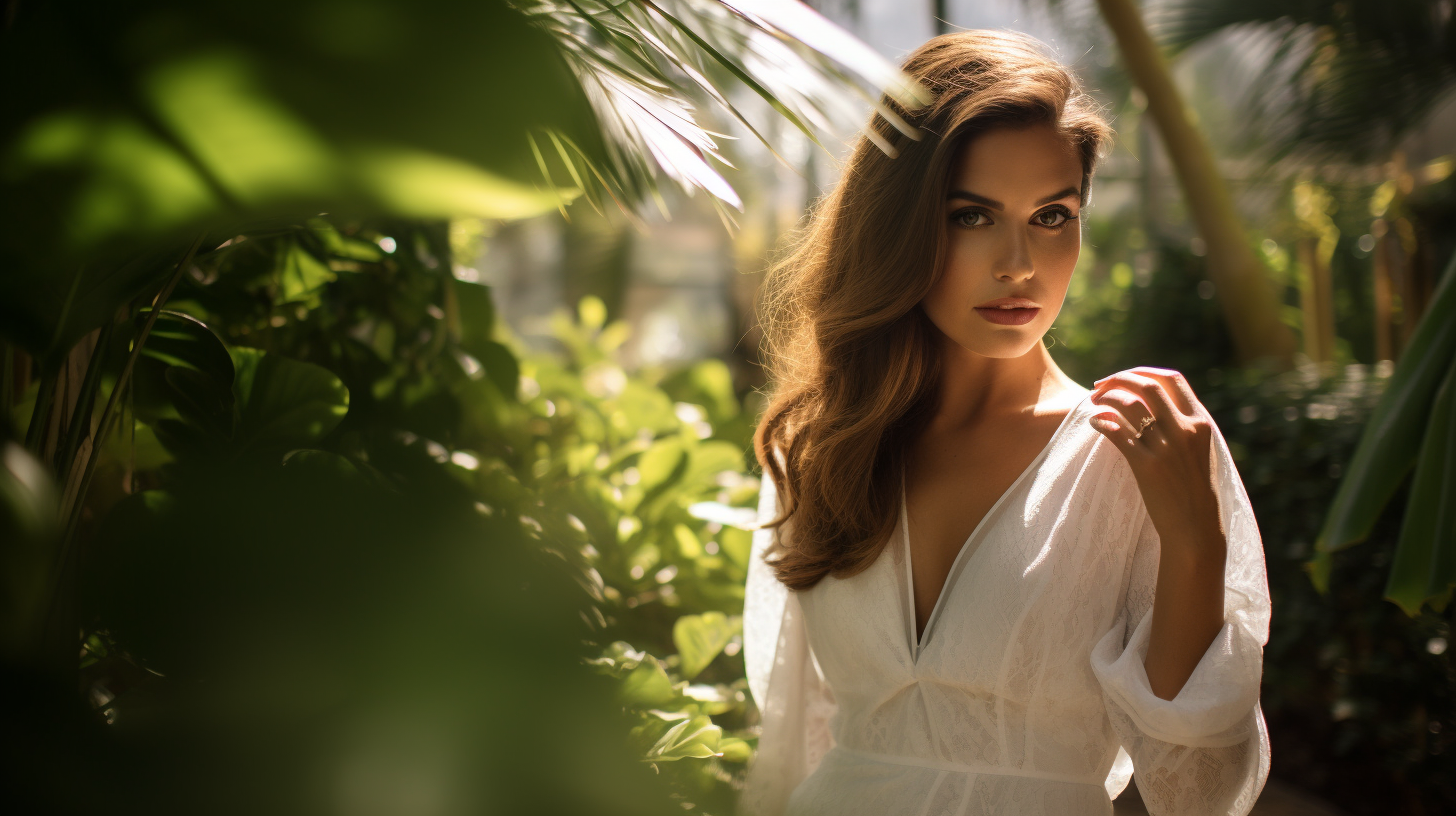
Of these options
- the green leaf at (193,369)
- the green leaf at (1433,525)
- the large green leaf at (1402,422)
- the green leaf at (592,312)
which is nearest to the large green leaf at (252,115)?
the green leaf at (193,369)

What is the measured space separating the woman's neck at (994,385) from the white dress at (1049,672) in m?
0.15

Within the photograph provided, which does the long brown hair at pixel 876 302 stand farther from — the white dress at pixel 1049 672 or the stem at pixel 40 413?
the stem at pixel 40 413

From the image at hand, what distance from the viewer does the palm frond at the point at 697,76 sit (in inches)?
21.6

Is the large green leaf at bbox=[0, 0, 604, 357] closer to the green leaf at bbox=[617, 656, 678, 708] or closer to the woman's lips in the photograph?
the green leaf at bbox=[617, 656, 678, 708]

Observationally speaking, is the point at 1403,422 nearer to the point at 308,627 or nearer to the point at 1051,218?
the point at 1051,218

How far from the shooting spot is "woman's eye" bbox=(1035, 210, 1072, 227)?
4.29 feet

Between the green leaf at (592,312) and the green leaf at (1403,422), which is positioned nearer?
the green leaf at (1403,422)

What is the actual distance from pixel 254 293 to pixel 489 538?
103 centimetres

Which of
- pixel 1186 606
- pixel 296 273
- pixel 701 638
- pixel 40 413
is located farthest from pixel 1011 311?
pixel 40 413

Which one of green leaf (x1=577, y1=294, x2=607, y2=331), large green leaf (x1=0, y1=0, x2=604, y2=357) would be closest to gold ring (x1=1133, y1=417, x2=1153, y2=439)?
large green leaf (x1=0, y1=0, x2=604, y2=357)

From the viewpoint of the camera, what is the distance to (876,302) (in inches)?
57.0

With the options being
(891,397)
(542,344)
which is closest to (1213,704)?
(891,397)

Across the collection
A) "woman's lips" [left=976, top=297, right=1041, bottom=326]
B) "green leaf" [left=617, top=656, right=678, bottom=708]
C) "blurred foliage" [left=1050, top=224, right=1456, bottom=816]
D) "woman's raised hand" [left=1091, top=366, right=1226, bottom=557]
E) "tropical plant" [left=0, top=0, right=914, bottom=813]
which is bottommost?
"blurred foliage" [left=1050, top=224, right=1456, bottom=816]

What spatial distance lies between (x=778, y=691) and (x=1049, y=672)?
21.3 inches
